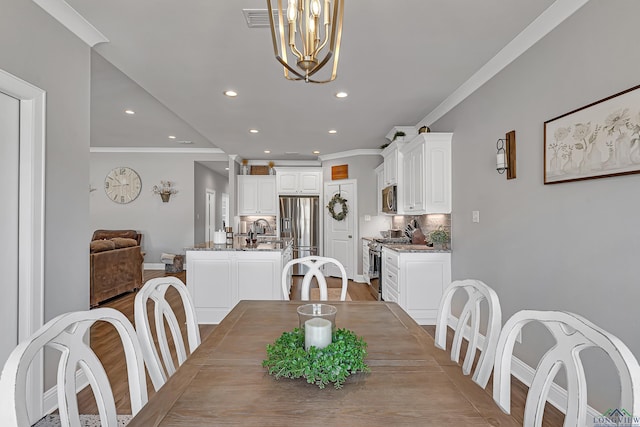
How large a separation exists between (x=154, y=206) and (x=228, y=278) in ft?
15.2

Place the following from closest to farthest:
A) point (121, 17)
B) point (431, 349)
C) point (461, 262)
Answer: point (431, 349) → point (121, 17) → point (461, 262)

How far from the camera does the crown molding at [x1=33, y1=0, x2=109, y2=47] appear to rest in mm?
→ 2117

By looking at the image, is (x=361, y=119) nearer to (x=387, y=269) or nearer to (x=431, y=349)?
(x=387, y=269)

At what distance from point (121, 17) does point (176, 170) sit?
575 cm

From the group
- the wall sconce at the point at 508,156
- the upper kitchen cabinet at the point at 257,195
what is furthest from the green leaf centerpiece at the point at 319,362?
the upper kitchen cabinet at the point at 257,195

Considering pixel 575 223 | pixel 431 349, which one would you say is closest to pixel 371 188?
pixel 575 223

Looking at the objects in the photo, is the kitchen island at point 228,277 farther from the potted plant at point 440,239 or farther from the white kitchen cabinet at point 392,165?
the white kitchen cabinet at point 392,165

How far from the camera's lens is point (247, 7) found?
2.20 meters

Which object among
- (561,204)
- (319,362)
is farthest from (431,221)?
(319,362)

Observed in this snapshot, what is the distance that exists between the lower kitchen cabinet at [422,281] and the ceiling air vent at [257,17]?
2744mm

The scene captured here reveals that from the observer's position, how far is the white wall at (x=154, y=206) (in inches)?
303

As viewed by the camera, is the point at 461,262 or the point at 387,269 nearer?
the point at 461,262

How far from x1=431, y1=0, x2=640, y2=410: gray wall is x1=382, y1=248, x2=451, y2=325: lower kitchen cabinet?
1.85 feet

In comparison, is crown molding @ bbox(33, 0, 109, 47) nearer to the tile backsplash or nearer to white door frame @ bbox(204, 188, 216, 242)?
the tile backsplash
